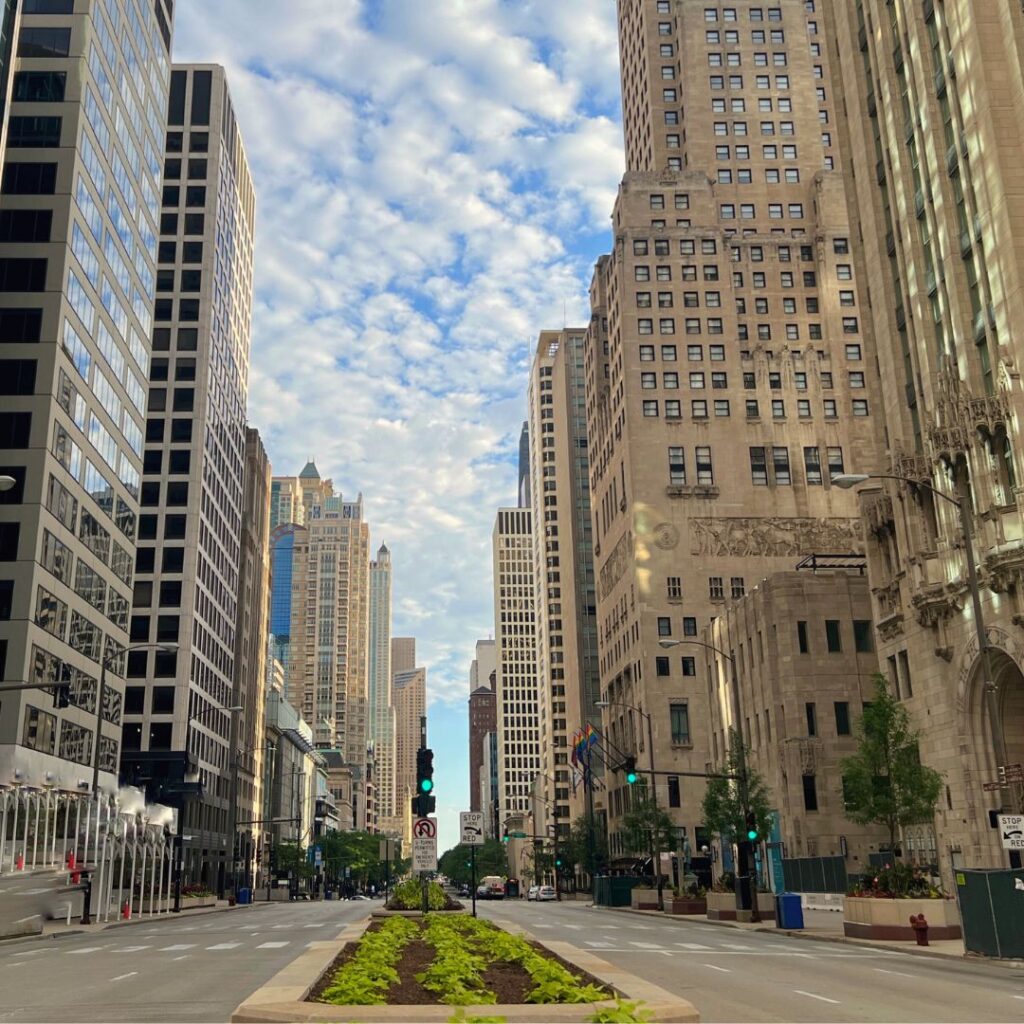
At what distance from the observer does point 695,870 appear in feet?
306

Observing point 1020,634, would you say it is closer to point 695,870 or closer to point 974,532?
point 974,532

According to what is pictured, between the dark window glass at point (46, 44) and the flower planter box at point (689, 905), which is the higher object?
the dark window glass at point (46, 44)

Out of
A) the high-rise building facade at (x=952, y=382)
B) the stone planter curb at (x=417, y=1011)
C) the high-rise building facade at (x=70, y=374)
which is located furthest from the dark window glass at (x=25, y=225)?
the stone planter curb at (x=417, y=1011)

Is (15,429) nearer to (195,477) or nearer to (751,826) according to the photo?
(751,826)

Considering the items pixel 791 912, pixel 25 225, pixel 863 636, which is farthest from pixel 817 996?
pixel 25 225

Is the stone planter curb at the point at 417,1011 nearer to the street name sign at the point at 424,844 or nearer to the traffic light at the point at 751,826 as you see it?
the street name sign at the point at 424,844

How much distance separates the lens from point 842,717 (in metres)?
72.8

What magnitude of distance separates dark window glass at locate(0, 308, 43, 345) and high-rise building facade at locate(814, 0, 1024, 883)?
48860 mm

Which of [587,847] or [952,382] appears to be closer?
[952,382]

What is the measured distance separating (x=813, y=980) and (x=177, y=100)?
129 m

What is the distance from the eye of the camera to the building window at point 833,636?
7412cm

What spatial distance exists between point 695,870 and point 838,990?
78.2 meters

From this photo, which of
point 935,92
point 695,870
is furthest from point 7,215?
point 695,870

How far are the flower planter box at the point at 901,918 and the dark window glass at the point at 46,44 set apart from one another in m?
70.5
